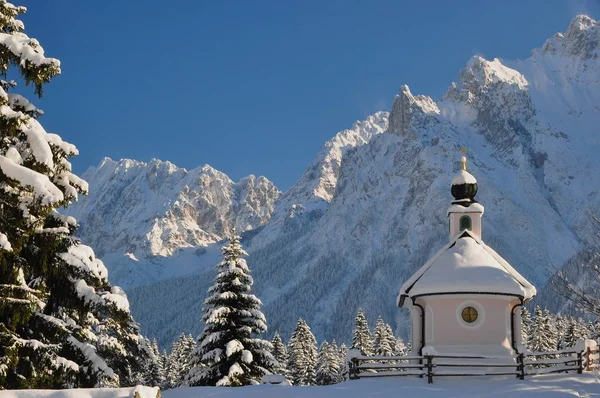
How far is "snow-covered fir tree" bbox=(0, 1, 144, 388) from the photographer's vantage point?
14.4 m

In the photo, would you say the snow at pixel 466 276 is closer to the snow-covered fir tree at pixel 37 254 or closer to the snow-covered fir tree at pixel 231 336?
the snow-covered fir tree at pixel 231 336

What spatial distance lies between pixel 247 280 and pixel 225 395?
9493 mm

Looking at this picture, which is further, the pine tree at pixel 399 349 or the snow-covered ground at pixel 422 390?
the pine tree at pixel 399 349

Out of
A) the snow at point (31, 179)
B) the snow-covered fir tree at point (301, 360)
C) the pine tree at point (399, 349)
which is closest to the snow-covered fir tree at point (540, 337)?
the pine tree at point (399, 349)

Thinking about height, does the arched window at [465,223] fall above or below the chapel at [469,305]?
above

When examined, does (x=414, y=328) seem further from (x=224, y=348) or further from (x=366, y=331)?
(x=366, y=331)

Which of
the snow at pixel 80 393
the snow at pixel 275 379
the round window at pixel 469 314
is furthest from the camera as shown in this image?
the round window at pixel 469 314

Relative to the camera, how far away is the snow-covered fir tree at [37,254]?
1436cm

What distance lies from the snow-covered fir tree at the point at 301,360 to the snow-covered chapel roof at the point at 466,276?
1301 inches

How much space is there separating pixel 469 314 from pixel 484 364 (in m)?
3.17

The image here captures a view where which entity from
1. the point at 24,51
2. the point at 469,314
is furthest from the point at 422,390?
the point at 24,51

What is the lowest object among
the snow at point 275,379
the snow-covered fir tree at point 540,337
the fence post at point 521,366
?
the snow at point 275,379

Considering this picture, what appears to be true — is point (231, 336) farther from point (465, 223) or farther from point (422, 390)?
point (465, 223)

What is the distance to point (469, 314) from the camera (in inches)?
1155
